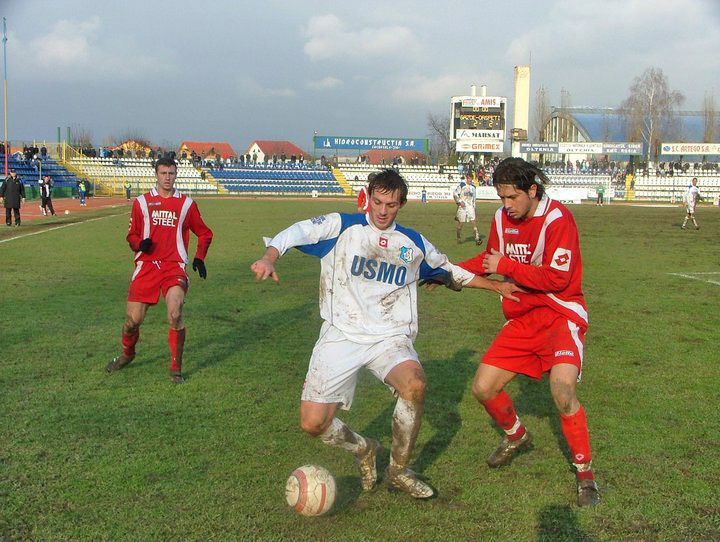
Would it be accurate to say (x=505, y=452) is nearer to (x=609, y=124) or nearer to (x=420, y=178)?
(x=420, y=178)

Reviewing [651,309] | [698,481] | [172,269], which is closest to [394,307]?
[698,481]

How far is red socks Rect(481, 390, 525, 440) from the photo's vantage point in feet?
16.5

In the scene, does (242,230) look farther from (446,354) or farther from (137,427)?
(137,427)

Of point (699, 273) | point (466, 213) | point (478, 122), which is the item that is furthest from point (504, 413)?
point (478, 122)

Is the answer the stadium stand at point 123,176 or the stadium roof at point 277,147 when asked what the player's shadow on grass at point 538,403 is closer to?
the stadium stand at point 123,176

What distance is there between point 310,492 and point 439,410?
229 centimetres

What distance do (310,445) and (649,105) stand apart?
274 ft

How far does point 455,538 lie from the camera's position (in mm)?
3992

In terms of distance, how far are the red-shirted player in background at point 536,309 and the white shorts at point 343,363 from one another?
31.3 inches

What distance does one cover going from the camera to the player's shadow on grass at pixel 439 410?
5.27 meters

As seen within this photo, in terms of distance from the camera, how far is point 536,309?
492 centimetres

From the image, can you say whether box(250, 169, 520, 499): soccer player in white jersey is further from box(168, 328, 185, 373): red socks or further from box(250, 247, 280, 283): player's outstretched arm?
box(168, 328, 185, 373): red socks

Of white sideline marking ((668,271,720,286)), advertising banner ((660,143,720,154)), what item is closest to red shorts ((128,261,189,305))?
white sideline marking ((668,271,720,286))

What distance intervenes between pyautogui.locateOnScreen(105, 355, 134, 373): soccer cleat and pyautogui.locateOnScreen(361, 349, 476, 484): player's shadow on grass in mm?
2847
